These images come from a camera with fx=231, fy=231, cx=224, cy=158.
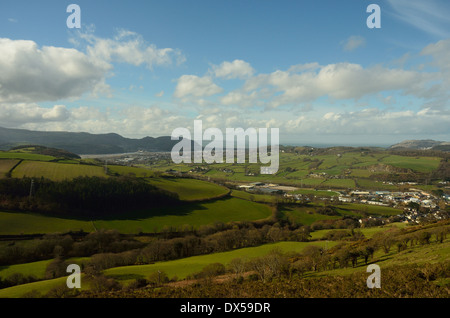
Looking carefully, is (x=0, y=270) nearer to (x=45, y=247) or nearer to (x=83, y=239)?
(x=45, y=247)

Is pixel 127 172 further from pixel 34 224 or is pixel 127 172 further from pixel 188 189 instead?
pixel 34 224

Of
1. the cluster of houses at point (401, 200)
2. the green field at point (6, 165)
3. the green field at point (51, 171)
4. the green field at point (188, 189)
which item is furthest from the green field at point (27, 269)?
the cluster of houses at point (401, 200)

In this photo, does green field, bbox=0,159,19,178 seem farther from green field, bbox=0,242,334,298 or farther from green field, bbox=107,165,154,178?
green field, bbox=0,242,334,298

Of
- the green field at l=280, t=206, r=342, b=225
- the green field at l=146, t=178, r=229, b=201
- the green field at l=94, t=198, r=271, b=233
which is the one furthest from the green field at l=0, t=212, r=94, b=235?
the green field at l=280, t=206, r=342, b=225

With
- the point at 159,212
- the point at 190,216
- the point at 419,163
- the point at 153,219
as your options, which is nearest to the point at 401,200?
the point at 419,163

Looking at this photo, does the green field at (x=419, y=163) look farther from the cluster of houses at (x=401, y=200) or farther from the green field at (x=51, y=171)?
the green field at (x=51, y=171)
